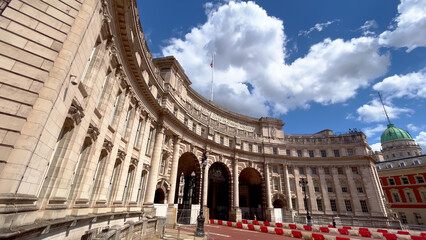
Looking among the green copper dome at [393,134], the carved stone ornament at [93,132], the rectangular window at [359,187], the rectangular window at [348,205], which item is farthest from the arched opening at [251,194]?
the green copper dome at [393,134]

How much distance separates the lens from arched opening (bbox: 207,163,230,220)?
3220 centimetres

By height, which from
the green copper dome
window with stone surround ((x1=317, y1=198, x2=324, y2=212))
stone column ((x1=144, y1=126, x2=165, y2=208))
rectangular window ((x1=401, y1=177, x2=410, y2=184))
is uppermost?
Result: the green copper dome

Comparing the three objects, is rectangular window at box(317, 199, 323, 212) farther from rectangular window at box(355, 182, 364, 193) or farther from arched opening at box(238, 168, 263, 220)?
arched opening at box(238, 168, 263, 220)

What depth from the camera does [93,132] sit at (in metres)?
10.2

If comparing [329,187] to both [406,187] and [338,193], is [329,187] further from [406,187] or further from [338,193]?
[406,187]

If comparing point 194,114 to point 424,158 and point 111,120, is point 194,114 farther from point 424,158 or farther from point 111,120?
point 424,158

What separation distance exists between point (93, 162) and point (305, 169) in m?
38.7

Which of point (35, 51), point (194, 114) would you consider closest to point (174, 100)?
point (194, 114)

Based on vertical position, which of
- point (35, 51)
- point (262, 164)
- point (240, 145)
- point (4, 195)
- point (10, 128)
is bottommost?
point (4, 195)

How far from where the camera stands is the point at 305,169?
38.4 meters

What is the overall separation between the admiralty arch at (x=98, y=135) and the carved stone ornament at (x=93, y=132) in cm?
7

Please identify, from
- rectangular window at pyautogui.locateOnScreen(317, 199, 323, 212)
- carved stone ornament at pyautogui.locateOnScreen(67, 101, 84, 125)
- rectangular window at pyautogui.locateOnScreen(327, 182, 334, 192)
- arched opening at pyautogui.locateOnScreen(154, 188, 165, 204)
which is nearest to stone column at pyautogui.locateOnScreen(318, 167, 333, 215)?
rectangular window at pyautogui.locateOnScreen(317, 199, 323, 212)

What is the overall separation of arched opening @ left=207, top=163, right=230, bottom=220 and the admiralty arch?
0.20 m

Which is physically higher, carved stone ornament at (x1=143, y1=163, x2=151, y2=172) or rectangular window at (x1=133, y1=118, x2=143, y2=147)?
rectangular window at (x1=133, y1=118, x2=143, y2=147)
